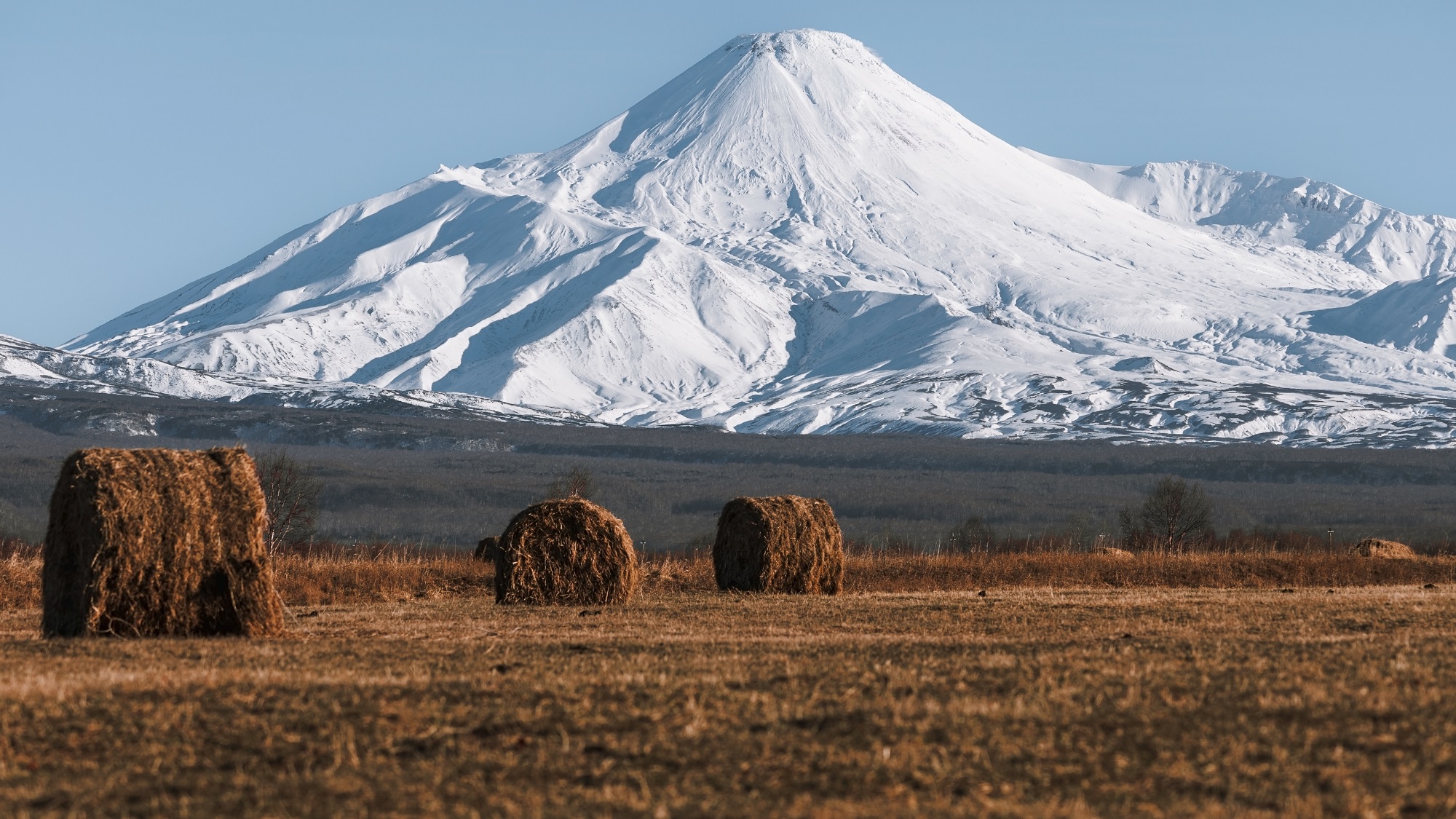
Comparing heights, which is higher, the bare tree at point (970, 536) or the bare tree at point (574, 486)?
the bare tree at point (574, 486)

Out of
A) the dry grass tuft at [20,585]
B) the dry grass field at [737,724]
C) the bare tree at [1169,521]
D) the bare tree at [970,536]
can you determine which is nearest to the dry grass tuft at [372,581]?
the dry grass tuft at [20,585]

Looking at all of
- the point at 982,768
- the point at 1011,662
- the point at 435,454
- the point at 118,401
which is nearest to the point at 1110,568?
the point at 1011,662

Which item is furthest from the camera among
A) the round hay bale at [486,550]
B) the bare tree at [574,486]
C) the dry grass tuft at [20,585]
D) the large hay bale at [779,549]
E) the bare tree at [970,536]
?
the bare tree at [970,536]

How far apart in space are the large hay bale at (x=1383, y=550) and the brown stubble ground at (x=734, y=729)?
89.2 feet

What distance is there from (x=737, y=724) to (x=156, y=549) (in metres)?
9.10

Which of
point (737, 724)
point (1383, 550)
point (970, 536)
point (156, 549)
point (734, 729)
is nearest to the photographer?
point (734, 729)

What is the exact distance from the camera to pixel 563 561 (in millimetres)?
26703

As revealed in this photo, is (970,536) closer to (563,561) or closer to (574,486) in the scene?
(574,486)

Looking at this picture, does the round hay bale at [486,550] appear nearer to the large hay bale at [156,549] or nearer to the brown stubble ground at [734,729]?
the large hay bale at [156,549]

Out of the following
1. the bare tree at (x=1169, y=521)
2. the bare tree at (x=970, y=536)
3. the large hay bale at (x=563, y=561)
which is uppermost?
the large hay bale at (x=563, y=561)

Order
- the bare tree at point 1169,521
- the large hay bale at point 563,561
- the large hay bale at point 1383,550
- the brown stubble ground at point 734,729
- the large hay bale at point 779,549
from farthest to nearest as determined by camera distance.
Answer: the bare tree at point 1169,521, the large hay bale at point 1383,550, the large hay bale at point 779,549, the large hay bale at point 563,561, the brown stubble ground at point 734,729

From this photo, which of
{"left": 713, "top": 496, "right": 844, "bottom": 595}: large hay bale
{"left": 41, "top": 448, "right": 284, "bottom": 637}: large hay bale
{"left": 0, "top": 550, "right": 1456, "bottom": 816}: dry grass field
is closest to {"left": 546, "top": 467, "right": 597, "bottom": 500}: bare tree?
{"left": 713, "top": 496, "right": 844, "bottom": 595}: large hay bale

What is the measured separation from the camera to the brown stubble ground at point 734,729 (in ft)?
29.7

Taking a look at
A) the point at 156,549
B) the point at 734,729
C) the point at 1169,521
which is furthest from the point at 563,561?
the point at 1169,521
